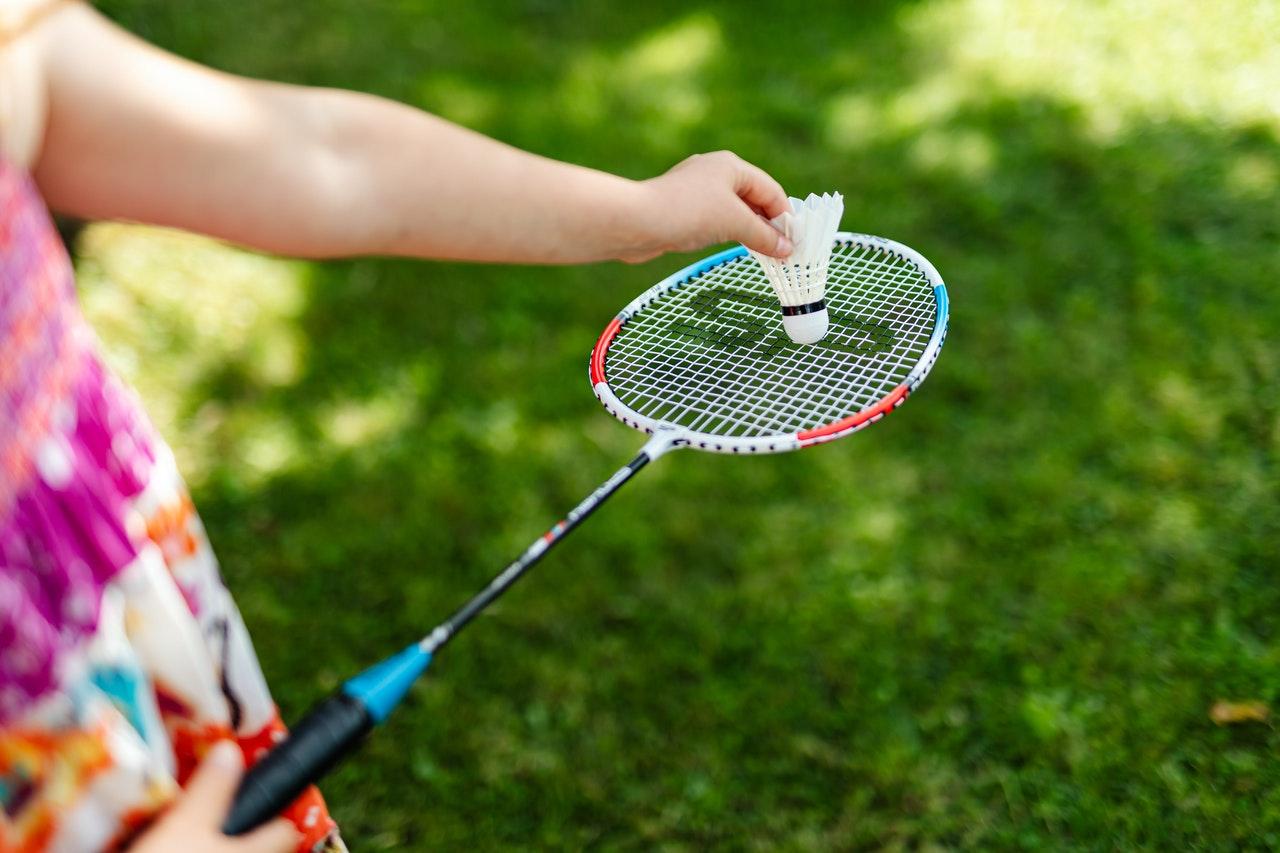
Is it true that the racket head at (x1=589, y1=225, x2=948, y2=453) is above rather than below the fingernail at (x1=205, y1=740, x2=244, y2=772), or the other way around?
→ below

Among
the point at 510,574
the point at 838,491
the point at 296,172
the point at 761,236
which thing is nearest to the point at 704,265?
the point at 761,236

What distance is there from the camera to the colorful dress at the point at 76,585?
A: 1.02m

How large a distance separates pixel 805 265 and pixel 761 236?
24 cm

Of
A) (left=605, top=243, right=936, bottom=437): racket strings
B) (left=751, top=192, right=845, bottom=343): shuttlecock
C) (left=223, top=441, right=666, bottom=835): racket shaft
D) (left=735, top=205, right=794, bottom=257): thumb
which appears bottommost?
(left=605, top=243, right=936, bottom=437): racket strings

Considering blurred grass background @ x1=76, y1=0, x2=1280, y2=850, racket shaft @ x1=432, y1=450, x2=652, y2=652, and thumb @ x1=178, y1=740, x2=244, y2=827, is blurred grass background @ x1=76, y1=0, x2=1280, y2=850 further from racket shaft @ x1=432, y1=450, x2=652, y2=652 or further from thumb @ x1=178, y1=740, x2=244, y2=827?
thumb @ x1=178, y1=740, x2=244, y2=827

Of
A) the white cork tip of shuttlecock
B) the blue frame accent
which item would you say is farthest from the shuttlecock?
the blue frame accent

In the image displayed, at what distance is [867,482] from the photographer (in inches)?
131

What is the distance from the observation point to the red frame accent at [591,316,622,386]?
1.94 meters

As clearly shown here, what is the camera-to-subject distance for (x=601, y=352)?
2.01m

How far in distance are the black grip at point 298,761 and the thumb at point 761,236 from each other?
84cm

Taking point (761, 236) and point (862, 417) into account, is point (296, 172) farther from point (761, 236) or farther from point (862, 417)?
point (862, 417)

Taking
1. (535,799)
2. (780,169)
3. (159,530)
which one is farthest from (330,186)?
(780,169)

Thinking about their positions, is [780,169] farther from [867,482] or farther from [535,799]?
[535,799]

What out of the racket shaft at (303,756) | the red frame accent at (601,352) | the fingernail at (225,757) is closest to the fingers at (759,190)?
the red frame accent at (601,352)
